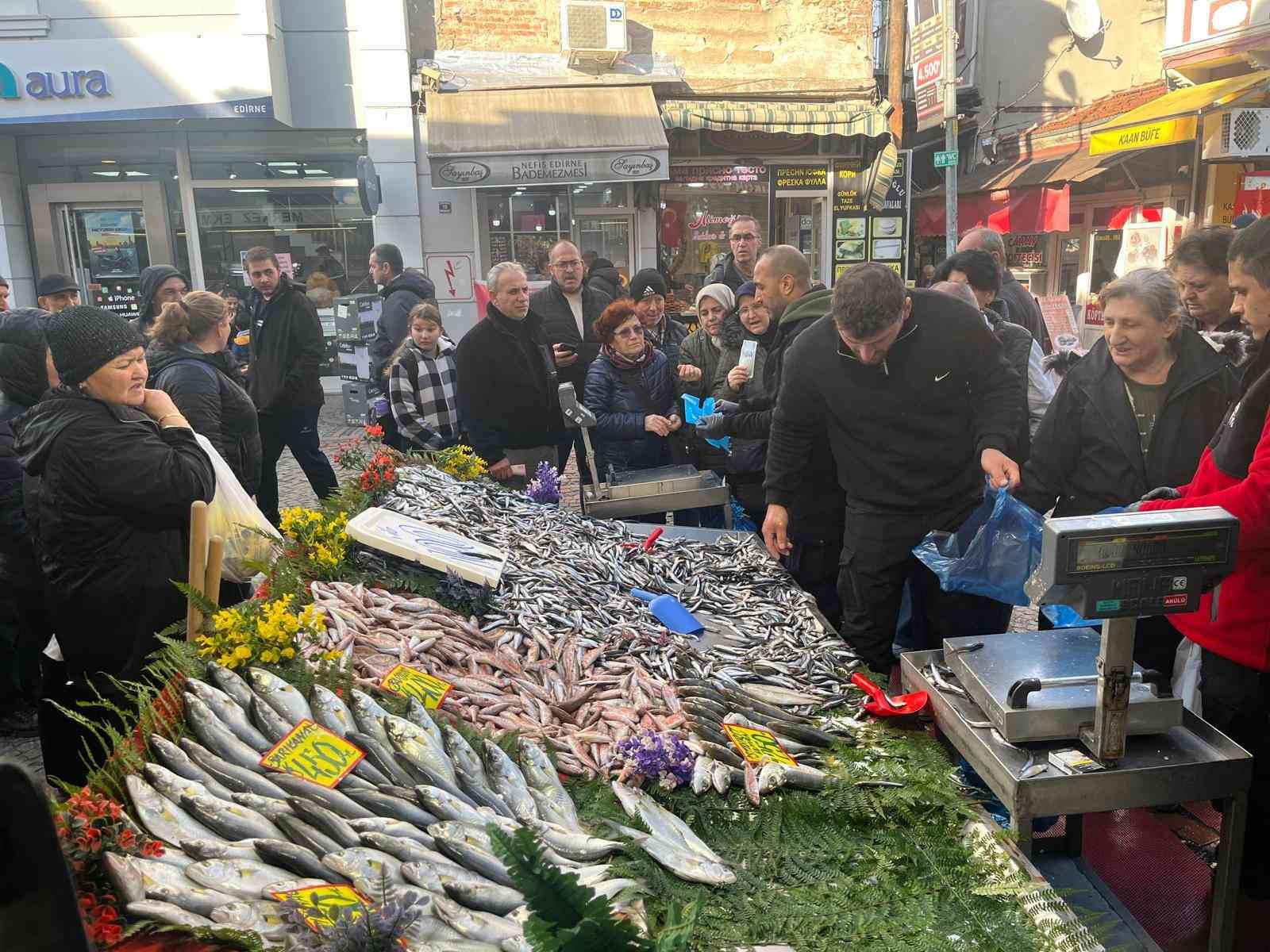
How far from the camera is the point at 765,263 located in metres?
5.36

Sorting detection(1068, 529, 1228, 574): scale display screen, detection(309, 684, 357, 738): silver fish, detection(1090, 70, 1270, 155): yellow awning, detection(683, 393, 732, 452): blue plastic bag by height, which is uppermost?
detection(1090, 70, 1270, 155): yellow awning

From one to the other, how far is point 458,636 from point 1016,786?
2.00 meters

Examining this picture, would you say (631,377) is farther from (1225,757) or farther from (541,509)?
(1225,757)

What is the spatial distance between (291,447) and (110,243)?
881 centimetres

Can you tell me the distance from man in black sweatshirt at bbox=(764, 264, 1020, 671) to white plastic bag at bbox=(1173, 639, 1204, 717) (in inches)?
32.7

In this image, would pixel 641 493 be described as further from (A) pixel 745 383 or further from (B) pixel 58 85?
(B) pixel 58 85

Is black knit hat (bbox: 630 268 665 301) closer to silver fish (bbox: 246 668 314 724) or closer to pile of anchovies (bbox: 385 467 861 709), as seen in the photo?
pile of anchovies (bbox: 385 467 861 709)

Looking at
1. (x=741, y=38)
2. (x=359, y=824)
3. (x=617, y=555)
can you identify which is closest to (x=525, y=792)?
(x=359, y=824)

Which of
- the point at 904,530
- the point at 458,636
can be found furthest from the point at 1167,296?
the point at 458,636

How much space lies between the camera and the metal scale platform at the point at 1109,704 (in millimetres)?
2070

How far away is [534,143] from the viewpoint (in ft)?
40.2

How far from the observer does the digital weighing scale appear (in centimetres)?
536

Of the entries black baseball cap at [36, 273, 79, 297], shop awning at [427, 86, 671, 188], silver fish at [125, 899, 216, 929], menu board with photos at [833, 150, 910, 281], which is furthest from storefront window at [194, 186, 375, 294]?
silver fish at [125, 899, 216, 929]

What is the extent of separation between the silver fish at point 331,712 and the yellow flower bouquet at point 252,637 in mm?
250
